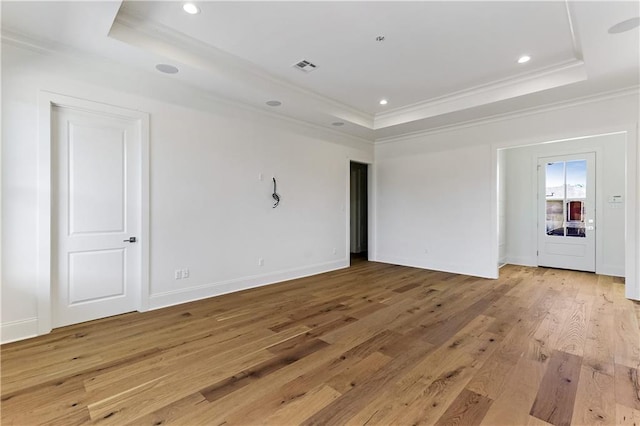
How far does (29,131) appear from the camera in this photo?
286cm

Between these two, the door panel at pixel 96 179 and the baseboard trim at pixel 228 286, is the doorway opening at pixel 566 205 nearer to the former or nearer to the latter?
the baseboard trim at pixel 228 286

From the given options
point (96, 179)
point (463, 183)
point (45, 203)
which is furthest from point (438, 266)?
point (45, 203)

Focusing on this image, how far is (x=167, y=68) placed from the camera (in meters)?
3.38

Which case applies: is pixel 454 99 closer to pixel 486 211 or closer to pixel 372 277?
pixel 486 211

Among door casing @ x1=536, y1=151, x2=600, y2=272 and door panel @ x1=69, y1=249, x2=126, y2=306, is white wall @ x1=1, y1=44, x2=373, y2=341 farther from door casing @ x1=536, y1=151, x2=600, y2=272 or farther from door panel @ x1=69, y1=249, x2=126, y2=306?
door casing @ x1=536, y1=151, x2=600, y2=272

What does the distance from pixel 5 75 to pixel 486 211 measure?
6.58 meters

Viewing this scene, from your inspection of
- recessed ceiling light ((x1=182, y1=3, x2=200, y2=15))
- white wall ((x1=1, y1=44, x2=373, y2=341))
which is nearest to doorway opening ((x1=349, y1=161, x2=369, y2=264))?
white wall ((x1=1, y1=44, x2=373, y2=341))

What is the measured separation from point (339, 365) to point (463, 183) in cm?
450

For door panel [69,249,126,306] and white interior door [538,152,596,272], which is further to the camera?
white interior door [538,152,596,272]

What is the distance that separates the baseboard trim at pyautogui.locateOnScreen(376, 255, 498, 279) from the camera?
5414 mm

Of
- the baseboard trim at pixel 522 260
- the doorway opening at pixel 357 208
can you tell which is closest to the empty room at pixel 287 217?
the baseboard trim at pixel 522 260

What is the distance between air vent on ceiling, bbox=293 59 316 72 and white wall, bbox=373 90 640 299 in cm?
321

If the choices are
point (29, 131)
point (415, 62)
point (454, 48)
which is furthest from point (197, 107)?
point (454, 48)

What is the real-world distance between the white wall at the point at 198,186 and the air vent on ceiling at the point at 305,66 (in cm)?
121
